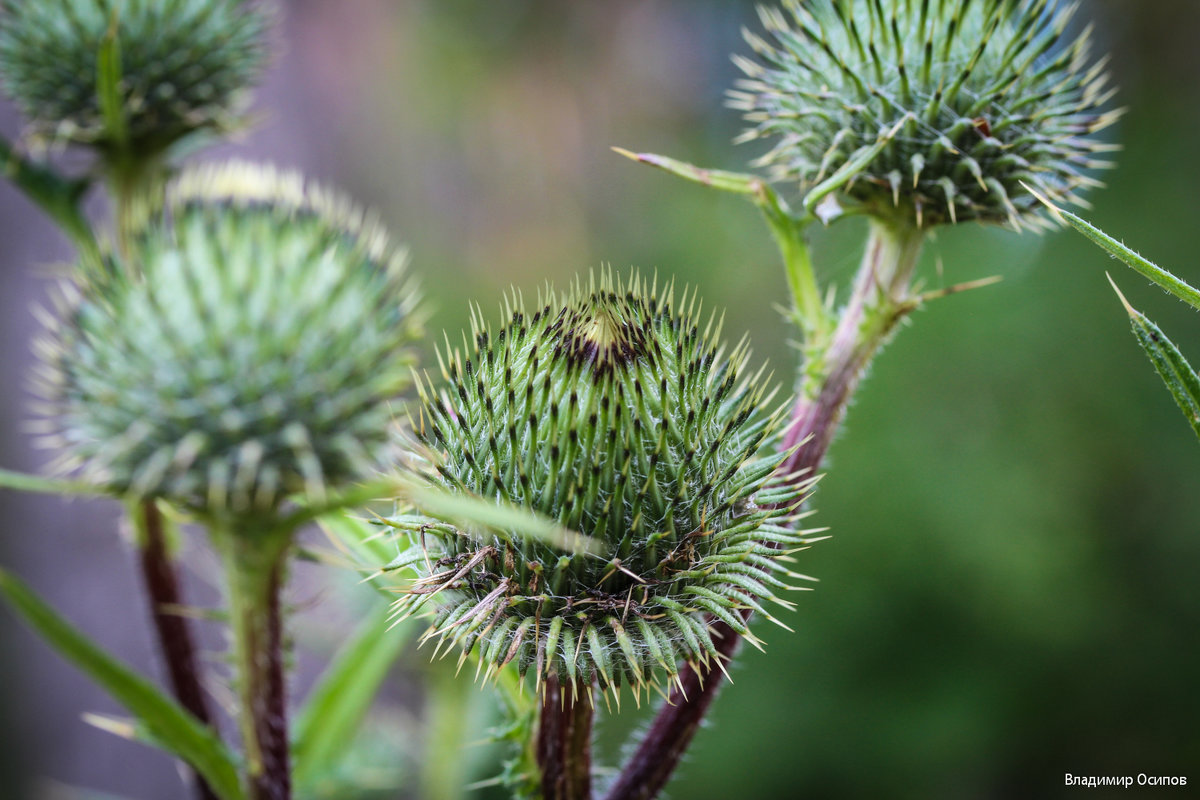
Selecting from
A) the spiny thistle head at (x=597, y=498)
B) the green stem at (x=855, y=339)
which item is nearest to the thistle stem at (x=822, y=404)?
the green stem at (x=855, y=339)

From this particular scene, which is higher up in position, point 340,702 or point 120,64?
point 120,64

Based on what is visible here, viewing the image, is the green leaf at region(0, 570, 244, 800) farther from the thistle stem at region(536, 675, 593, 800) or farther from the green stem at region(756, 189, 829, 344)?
the green stem at region(756, 189, 829, 344)

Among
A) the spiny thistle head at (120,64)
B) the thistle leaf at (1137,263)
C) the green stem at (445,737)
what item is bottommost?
the green stem at (445,737)

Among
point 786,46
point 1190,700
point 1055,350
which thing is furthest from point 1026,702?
point 786,46

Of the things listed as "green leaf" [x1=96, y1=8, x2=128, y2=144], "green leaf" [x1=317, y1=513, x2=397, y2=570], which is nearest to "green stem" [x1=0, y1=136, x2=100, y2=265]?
"green leaf" [x1=96, y1=8, x2=128, y2=144]

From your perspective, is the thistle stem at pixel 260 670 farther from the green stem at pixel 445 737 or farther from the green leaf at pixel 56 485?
the green stem at pixel 445 737

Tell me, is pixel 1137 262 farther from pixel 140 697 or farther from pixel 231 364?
pixel 140 697

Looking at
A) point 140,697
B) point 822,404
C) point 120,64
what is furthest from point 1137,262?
point 120,64
